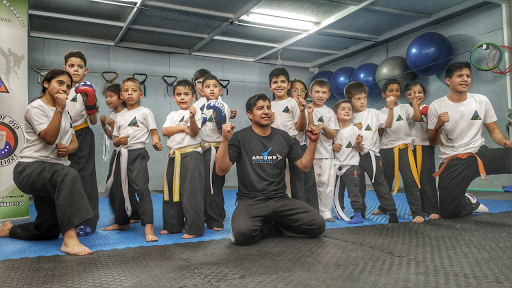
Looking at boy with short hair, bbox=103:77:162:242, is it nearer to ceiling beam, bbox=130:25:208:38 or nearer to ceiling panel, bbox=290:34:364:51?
ceiling beam, bbox=130:25:208:38

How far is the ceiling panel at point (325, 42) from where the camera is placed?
7355 mm

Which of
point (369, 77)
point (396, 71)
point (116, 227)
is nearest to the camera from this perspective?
point (116, 227)

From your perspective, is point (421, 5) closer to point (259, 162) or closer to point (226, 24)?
point (226, 24)

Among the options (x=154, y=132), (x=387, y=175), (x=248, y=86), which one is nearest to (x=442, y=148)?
(x=387, y=175)

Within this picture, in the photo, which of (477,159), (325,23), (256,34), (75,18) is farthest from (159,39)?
(477,159)

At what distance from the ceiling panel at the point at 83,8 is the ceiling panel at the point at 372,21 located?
141 inches

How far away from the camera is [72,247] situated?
→ 242 cm

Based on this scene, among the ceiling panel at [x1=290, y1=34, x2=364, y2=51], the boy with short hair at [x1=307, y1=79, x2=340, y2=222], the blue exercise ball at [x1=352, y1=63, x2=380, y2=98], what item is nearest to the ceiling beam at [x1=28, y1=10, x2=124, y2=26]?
the ceiling panel at [x1=290, y1=34, x2=364, y2=51]

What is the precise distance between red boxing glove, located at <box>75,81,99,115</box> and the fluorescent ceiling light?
145 inches

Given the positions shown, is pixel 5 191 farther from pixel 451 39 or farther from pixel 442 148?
pixel 451 39

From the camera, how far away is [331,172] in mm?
3832

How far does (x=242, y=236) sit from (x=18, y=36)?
11.1ft

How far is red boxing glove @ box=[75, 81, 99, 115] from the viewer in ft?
9.75

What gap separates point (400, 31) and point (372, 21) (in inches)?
31.3
